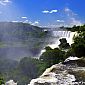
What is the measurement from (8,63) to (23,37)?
75.0 metres

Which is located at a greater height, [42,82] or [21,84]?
[42,82]

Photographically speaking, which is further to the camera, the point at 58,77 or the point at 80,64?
the point at 80,64

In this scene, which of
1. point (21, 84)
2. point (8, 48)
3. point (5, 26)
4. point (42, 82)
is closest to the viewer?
point (42, 82)

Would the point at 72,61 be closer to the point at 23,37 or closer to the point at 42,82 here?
the point at 42,82

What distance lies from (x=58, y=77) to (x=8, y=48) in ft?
312

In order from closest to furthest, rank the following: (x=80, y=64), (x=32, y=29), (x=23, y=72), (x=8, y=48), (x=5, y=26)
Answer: (x=80, y=64) < (x=23, y=72) < (x=8, y=48) < (x=32, y=29) < (x=5, y=26)

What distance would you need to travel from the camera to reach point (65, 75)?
1316 centimetres

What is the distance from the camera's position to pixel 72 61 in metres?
15.4

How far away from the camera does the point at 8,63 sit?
2427 inches

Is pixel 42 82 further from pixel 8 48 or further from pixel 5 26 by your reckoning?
pixel 5 26

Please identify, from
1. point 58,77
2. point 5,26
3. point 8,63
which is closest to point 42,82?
point 58,77

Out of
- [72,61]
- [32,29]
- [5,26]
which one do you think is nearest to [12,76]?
[72,61]

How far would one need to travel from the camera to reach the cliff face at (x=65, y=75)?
40.2ft

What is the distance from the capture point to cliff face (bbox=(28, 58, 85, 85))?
12242 millimetres
